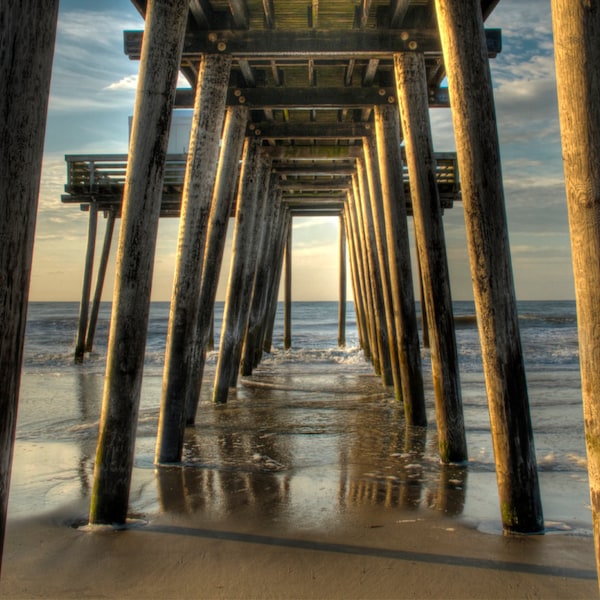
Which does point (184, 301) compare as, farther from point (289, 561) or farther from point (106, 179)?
point (106, 179)

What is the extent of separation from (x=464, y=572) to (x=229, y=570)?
3.17 feet

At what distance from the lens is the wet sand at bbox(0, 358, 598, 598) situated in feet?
8.44

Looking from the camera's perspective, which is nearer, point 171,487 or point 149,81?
point 149,81

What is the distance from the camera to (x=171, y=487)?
3994 millimetres

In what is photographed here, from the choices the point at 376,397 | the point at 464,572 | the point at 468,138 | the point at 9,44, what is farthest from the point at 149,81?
the point at 376,397

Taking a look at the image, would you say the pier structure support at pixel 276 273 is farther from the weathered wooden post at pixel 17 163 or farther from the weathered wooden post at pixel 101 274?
the weathered wooden post at pixel 17 163

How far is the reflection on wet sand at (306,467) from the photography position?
143 inches

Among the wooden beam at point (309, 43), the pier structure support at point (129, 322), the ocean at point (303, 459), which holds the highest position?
the wooden beam at point (309, 43)

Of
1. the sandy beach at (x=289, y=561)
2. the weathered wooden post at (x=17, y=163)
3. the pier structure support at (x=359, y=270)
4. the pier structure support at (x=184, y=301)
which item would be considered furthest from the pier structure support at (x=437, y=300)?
the pier structure support at (x=359, y=270)

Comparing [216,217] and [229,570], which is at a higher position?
[216,217]

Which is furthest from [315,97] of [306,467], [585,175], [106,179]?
[106,179]

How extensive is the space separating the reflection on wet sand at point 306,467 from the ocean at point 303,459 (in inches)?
0.4

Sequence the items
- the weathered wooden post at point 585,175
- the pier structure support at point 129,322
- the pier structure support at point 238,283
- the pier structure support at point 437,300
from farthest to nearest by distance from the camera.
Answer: the pier structure support at point 238,283 → the pier structure support at point 437,300 → the pier structure support at point 129,322 → the weathered wooden post at point 585,175

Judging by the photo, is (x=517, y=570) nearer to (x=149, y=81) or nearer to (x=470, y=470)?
(x=470, y=470)
